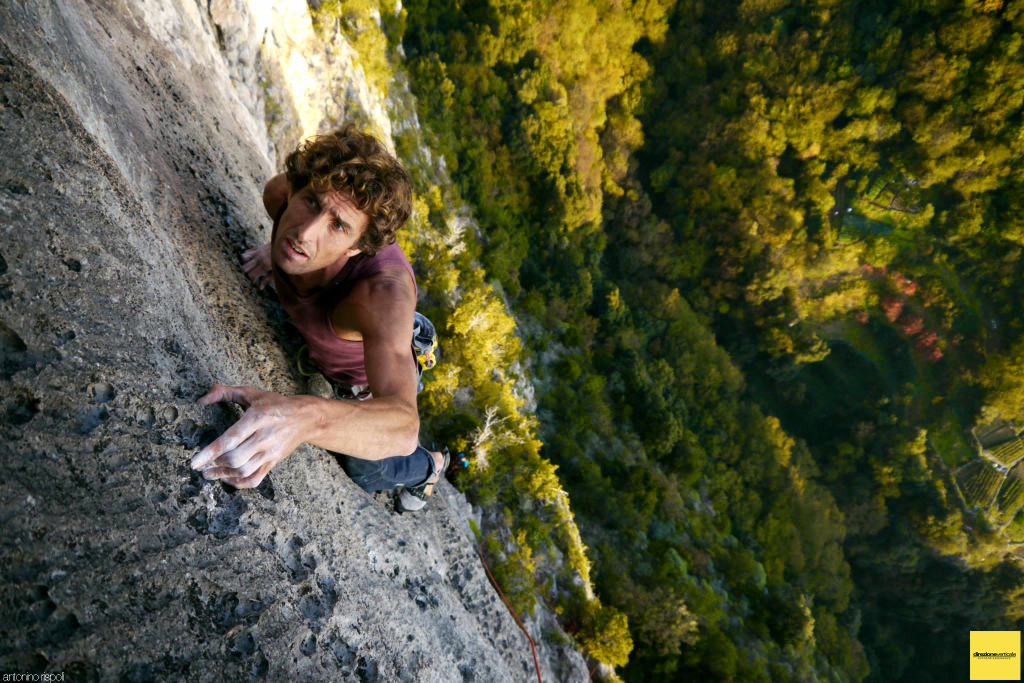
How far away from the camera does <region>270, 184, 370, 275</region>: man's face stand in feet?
11.4

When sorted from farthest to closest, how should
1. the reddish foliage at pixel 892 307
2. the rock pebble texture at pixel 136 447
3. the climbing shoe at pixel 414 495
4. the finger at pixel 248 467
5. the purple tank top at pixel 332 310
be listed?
the reddish foliage at pixel 892 307 → the climbing shoe at pixel 414 495 → the purple tank top at pixel 332 310 → the finger at pixel 248 467 → the rock pebble texture at pixel 136 447

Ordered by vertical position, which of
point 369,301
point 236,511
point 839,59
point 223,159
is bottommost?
point 839,59

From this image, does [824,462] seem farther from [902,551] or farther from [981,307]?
[981,307]

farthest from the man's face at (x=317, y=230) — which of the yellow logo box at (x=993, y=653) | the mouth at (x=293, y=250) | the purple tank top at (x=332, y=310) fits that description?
the yellow logo box at (x=993, y=653)

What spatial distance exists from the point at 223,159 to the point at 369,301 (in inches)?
153

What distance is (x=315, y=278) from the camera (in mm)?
3867

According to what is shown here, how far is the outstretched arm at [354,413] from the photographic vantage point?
2.41 meters

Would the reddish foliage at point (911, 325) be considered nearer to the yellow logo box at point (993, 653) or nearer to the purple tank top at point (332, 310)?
the yellow logo box at point (993, 653)

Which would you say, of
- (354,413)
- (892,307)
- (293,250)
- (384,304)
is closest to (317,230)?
(293,250)

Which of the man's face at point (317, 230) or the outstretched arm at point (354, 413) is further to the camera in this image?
the man's face at point (317, 230)

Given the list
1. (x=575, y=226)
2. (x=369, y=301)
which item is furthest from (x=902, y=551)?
(x=369, y=301)

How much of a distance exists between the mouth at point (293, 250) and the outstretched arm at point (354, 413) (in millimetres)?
454

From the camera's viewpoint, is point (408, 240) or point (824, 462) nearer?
point (408, 240)

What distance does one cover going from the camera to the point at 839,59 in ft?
112
